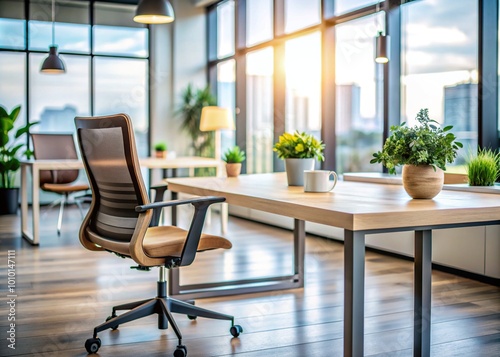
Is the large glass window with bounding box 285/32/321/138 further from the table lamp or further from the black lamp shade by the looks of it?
the black lamp shade

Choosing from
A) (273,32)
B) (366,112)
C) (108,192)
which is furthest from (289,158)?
(273,32)

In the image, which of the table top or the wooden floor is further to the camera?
the wooden floor

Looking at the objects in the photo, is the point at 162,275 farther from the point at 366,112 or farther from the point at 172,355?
the point at 366,112

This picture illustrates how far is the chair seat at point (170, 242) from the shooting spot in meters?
2.64

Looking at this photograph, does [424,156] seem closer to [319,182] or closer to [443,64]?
[319,182]

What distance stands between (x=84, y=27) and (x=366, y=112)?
16.4 ft

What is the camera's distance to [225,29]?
8.37m

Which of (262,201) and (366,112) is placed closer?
(262,201)

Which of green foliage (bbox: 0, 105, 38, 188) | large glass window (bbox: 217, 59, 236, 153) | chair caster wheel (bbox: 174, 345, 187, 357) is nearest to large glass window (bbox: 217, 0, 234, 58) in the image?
large glass window (bbox: 217, 59, 236, 153)

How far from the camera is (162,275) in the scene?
2.93 metres

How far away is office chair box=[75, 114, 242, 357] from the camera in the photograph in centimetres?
256

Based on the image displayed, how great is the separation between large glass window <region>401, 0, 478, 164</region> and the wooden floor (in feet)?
3.73

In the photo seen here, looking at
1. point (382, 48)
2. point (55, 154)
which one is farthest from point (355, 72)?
point (55, 154)

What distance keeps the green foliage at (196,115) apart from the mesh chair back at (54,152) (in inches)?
86.5
